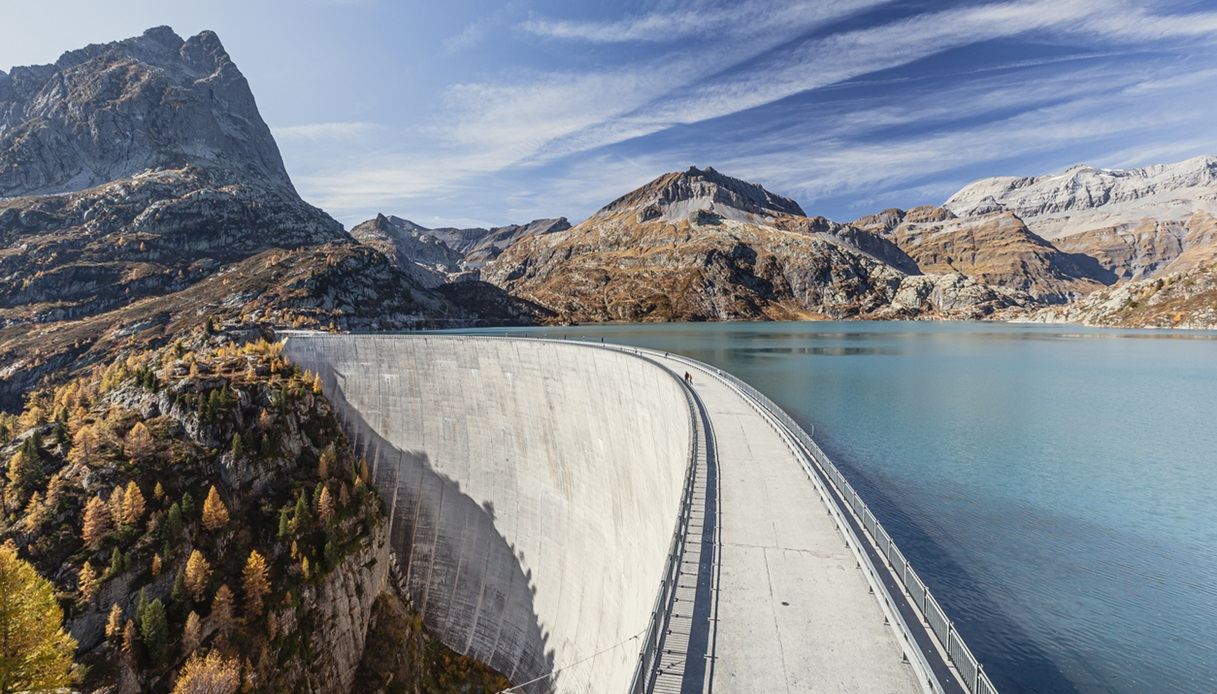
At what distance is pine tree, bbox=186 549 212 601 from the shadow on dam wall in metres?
13.8

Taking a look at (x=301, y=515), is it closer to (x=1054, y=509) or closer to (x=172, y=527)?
(x=172, y=527)

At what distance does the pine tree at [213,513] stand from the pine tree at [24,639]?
19.6 meters

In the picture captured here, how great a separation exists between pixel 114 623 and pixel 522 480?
26.2 meters

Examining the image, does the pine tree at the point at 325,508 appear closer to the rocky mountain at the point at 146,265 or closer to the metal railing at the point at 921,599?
the metal railing at the point at 921,599

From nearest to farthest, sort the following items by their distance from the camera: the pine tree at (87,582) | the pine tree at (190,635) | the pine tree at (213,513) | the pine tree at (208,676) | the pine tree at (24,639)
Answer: the pine tree at (24,639), the pine tree at (208,676), the pine tree at (190,635), the pine tree at (87,582), the pine tree at (213,513)

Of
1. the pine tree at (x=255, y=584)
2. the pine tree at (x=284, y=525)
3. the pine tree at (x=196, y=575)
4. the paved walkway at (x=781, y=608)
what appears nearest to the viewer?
the paved walkway at (x=781, y=608)

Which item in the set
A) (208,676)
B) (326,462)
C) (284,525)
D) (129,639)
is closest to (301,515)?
(284,525)

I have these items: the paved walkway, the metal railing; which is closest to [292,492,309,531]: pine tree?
the paved walkway

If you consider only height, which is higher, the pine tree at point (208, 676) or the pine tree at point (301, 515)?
the pine tree at point (301, 515)

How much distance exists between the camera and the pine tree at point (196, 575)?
33969mm

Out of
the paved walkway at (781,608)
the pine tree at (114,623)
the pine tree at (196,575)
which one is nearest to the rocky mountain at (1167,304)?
the paved walkway at (781,608)

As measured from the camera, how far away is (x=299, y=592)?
121 ft

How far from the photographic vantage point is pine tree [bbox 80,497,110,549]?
34.1 m

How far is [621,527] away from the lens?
1204 inches
